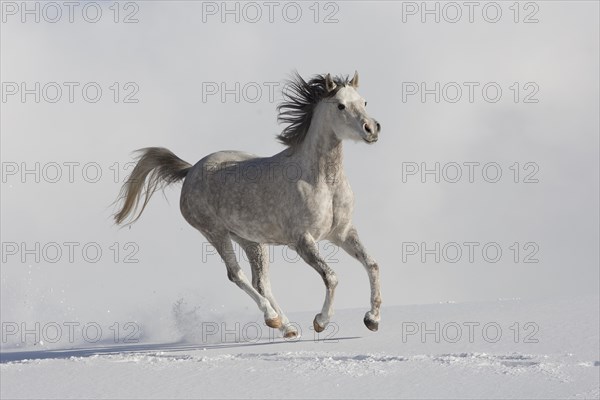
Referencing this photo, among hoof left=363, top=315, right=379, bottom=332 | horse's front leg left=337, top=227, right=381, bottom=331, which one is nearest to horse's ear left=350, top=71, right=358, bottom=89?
horse's front leg left=337, top=227, right=381, bottom=331

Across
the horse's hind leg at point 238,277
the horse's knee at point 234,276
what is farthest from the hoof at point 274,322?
the horse's knee at point 234,276

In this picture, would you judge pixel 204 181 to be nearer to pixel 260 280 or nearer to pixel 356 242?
pixel 260 280

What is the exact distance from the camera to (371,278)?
8766mm

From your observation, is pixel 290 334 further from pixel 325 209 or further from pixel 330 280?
pixel 325 209

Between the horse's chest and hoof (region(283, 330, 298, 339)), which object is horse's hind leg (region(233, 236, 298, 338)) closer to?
hoof (region(283, 330, 298, 339))

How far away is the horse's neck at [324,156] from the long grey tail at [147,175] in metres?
2.41

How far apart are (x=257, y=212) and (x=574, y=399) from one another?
4.02 meters

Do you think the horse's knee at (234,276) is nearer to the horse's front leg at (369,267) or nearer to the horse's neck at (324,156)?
the horse's front leg at (369,267)

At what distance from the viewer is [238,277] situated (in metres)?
9.48

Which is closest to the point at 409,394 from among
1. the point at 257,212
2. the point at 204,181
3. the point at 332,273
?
the point at 332,273

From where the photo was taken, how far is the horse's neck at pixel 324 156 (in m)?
8.65

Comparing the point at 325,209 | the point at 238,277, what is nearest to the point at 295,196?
the point at 325,209

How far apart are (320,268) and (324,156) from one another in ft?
3.67

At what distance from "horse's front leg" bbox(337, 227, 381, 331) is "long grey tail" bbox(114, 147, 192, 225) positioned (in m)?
2.64
